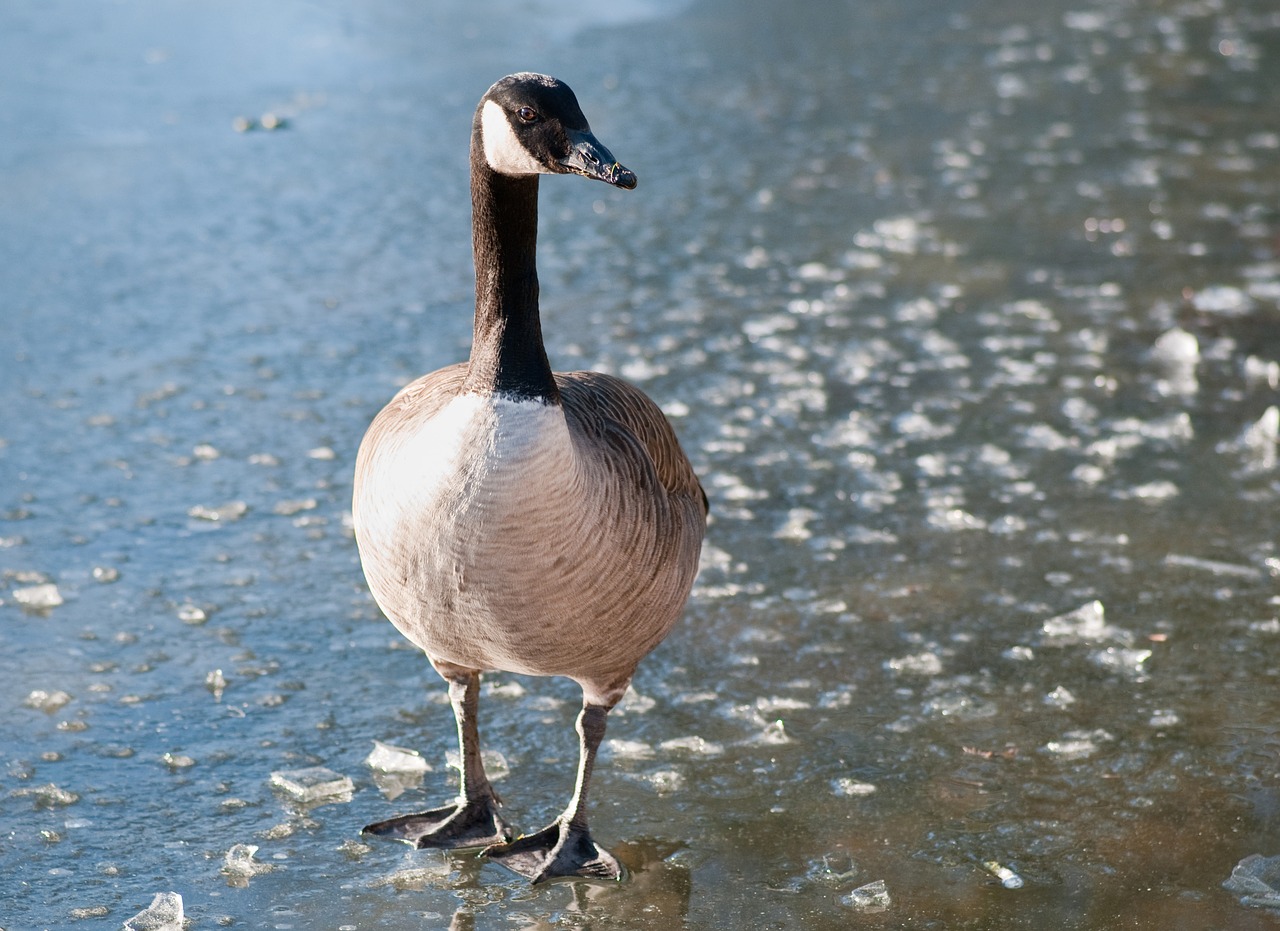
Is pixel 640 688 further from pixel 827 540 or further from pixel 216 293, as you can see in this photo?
pixel 216 293

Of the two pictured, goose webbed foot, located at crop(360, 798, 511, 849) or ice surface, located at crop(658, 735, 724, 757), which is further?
ice surface, located at crop(658, 735, 724, 757)

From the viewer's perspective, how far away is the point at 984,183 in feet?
28.6

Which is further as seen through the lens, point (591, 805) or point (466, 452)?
point (591, 805)

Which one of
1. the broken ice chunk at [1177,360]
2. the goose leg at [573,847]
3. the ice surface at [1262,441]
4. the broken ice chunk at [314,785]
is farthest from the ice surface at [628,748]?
the broken ice chunk at [1177,360]

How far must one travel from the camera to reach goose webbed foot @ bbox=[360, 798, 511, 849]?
362 centimetres

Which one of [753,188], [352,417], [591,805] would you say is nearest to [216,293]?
[352,417]

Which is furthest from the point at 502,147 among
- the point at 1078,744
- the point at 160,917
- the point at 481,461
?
the point at 1078,744

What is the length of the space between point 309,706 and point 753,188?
17.5ft

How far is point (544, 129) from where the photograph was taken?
309 centimetres

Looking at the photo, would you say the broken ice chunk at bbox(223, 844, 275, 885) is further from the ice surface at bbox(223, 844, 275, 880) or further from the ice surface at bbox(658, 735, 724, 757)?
the ice surface at bbox(658, 735, 724, 757)

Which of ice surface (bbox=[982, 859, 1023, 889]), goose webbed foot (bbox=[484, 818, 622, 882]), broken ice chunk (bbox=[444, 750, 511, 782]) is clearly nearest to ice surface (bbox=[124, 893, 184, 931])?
goose webbed foot (bbox=[484, 818, 622, 882])

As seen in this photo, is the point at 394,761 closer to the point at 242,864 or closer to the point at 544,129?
the point at 242,864

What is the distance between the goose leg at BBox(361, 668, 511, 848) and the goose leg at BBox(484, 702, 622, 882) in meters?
0.07

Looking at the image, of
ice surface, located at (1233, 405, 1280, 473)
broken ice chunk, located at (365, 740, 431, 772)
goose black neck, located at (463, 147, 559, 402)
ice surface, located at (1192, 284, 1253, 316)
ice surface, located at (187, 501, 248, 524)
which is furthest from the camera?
ice surface, located at (1192, 284, 1253, 316)
